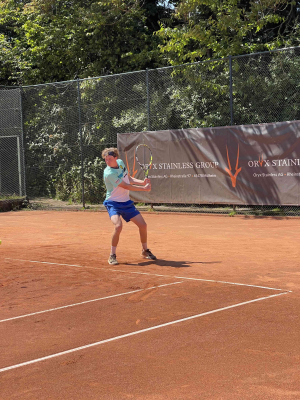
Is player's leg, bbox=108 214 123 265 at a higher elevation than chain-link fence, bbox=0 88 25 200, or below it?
below

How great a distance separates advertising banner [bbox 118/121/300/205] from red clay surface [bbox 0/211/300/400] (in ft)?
12.1

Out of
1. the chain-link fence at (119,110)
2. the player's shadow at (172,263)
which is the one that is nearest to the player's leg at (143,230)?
the player's shadow at (172,263)

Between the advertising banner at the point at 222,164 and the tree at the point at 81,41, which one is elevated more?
the tree at the point at 81,41

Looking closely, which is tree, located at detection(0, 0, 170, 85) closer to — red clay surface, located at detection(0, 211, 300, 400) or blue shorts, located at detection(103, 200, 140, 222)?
red clay surface, located at detection(0, 211, 300, 400)

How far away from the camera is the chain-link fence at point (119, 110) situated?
14906 millimetres

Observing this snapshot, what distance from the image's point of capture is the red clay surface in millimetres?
3709

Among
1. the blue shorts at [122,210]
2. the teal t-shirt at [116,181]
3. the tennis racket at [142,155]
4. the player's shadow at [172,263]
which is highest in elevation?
the tennis racket at [142,155]

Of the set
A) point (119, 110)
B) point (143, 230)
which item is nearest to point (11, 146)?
point (119, 110)

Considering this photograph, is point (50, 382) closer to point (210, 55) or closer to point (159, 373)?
point (159, 373)

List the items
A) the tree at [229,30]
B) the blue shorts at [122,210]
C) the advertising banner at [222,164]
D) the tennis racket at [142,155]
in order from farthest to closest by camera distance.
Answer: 1. the tree at [229,30]
2. the tennis racket at [142,155]
3. the advertising banner at [222,164]
4. the blue shorts at [122,210]

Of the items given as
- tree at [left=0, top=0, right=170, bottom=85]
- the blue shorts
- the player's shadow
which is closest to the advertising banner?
tree at [left=0, top=0, right=170, bottom=85]

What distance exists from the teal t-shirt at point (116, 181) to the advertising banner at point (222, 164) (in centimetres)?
→ 608

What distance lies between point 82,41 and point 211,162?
9.68m

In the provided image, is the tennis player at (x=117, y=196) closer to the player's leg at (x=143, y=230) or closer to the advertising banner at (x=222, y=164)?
the player's leg at (x=143, y=230)
